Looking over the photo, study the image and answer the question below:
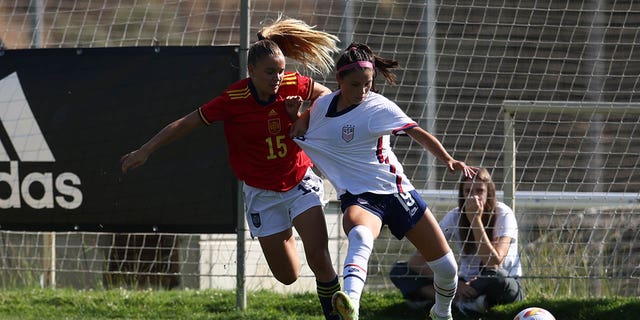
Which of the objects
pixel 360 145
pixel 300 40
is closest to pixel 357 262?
pixel 360 145

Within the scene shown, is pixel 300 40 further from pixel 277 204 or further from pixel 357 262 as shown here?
pixel 357 262

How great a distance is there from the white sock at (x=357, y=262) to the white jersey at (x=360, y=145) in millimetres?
390

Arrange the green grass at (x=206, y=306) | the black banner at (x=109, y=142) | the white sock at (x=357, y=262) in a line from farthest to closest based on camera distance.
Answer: the black banner at (x=109, y=142), the green grass at (x=206, y=306), the white sock at (x=357, y=262)

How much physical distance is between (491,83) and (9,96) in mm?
3864

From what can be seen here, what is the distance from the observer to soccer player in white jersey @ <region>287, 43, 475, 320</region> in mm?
5969

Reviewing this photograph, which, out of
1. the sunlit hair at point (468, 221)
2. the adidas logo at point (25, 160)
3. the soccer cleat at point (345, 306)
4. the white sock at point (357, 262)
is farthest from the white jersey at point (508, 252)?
the adidas logo at point (25, 160)

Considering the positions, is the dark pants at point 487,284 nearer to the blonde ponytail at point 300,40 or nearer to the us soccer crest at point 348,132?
the blonde ponytail at point 300,40

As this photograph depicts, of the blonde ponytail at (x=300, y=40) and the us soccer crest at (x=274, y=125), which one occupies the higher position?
the blonde ponytail at (x=300, y=40)

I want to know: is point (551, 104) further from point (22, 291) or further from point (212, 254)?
point (22, 291)

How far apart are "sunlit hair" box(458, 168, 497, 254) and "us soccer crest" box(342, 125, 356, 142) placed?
1990 millimetres

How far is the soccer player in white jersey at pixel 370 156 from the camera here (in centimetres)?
597

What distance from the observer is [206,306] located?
8039mm

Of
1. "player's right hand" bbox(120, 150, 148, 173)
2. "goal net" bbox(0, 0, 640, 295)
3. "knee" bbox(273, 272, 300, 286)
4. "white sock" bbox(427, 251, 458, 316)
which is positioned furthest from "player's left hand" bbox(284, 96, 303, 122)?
"goal net" bbox(0, 0, 640, 295)

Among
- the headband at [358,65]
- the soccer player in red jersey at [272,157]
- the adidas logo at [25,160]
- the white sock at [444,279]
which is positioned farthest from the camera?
the adidas logo at [25,160]
